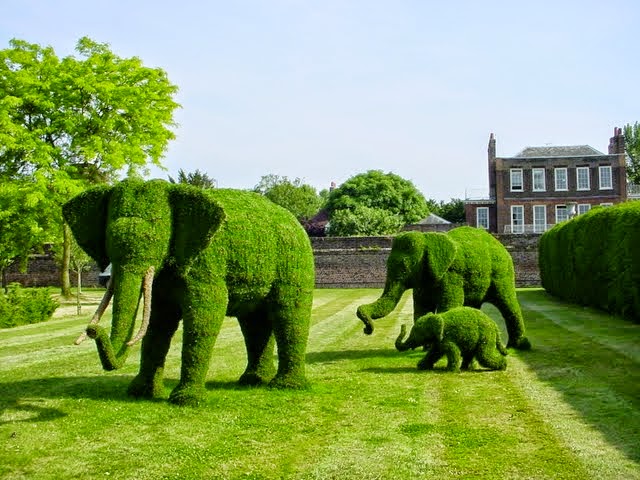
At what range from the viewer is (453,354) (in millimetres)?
11477

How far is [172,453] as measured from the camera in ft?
23.1

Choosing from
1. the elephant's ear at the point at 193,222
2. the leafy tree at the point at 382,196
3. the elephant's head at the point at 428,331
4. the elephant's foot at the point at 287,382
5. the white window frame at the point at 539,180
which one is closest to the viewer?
the elephant's ear at the point at 193,222

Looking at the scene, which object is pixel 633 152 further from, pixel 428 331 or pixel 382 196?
pixel 428 331

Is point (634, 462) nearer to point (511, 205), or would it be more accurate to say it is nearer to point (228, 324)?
point (228, 324)

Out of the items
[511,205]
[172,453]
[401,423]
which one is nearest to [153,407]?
[172,453]

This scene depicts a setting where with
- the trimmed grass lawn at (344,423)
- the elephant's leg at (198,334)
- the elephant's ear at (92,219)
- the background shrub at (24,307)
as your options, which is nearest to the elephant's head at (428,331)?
the trimmed grass lawn at (344,423)

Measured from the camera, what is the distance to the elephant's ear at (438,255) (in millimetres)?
12977

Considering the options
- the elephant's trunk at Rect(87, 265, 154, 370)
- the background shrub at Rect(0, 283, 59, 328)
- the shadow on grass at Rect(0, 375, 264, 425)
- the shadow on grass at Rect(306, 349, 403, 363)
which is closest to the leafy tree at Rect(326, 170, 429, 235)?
the background shrub at Rect(0, 283, 59, 328)

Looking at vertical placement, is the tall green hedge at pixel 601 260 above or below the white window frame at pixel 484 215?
below

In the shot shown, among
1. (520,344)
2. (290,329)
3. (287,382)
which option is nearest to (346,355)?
(520,344)

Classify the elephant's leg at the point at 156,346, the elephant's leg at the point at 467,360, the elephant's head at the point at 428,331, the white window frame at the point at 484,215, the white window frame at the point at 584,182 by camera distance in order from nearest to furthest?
1. the elephant's leg at the point at 156,346
2. the elephant's head at the point at 428,331
3. the elephant's leg at the point at 467,360
4. the white window frame at the point at 584,182
5. the white window frame at the point at 484,215

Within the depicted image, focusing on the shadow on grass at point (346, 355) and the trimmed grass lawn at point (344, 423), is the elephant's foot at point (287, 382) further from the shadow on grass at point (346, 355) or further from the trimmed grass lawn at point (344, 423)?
the shadow on grass at point (346, 355)

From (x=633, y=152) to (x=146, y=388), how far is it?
8007 centimetres

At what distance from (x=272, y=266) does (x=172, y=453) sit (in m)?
3.15
